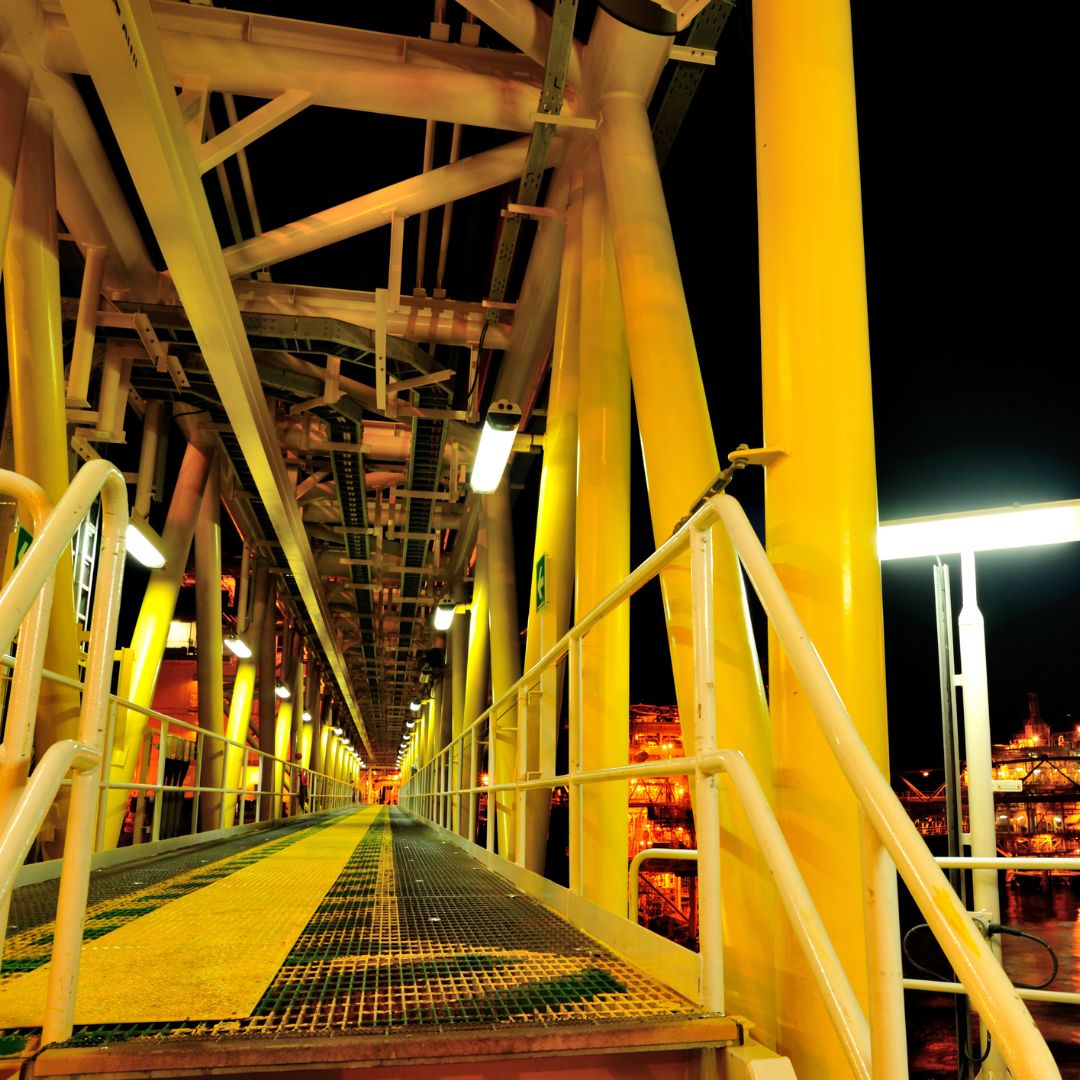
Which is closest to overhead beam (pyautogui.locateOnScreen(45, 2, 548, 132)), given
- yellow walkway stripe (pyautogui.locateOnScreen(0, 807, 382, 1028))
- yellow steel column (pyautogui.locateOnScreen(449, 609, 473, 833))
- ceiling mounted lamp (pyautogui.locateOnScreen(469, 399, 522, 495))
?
ceiling mounted lamp (pyautogui.locateOnScreen(469, 399, 522, 495))

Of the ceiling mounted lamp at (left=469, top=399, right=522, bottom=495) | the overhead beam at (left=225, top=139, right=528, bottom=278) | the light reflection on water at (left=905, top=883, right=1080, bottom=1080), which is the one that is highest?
the overhead beam at (left=225, top=139, right=528, bottom=278)

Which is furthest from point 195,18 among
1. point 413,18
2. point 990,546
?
point 990,546

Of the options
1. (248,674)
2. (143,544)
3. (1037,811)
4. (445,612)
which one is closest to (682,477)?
(143,544)

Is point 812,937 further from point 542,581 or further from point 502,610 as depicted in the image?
point 502,610

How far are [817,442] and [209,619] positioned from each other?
12.3m

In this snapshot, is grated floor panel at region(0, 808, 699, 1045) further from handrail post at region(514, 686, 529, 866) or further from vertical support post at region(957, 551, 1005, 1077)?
vertical support post at region(957, 551, 1005, 1077)

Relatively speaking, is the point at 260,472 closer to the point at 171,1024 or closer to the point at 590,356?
the point at 590,356

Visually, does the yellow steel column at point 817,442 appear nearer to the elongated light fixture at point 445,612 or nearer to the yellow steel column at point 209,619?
the yellow steel column at point 209,619

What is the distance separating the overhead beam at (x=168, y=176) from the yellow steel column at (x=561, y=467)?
2.57 m

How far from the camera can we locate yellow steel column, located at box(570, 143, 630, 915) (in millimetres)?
5188

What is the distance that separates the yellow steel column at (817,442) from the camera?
247 centimetres

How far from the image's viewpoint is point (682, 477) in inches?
165

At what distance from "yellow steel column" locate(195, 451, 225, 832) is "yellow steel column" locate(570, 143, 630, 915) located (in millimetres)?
8279

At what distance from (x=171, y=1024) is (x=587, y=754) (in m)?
3.54
